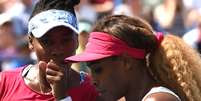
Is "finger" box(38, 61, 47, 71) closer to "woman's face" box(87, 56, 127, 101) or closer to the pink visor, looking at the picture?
the pink visor

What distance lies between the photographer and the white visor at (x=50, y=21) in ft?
12.0

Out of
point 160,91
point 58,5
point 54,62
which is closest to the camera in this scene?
point 160,91

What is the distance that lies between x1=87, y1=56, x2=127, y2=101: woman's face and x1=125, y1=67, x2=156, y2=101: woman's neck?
0.04 m

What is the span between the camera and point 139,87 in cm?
337

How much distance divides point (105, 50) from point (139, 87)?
25 centimetres

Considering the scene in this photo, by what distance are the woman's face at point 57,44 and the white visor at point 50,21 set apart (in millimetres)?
24

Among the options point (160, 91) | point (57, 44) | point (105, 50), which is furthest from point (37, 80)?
point (160, 91)

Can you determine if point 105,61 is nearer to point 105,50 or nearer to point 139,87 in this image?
point 105,50

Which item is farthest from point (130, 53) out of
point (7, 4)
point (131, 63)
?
point (7, 4)

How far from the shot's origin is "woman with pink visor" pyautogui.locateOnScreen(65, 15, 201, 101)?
337cm

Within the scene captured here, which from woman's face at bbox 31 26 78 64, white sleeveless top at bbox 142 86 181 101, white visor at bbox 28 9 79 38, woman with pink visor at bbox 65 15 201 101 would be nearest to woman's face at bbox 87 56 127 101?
woman with pink visor at bbox 65 15 201 101

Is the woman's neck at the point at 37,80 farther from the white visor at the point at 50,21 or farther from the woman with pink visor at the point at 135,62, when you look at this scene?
the woman with pink visor at the point at 135,62

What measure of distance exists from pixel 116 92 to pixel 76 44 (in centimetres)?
44

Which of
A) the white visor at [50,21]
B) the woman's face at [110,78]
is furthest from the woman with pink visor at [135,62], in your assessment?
the white visor at [50,21]
